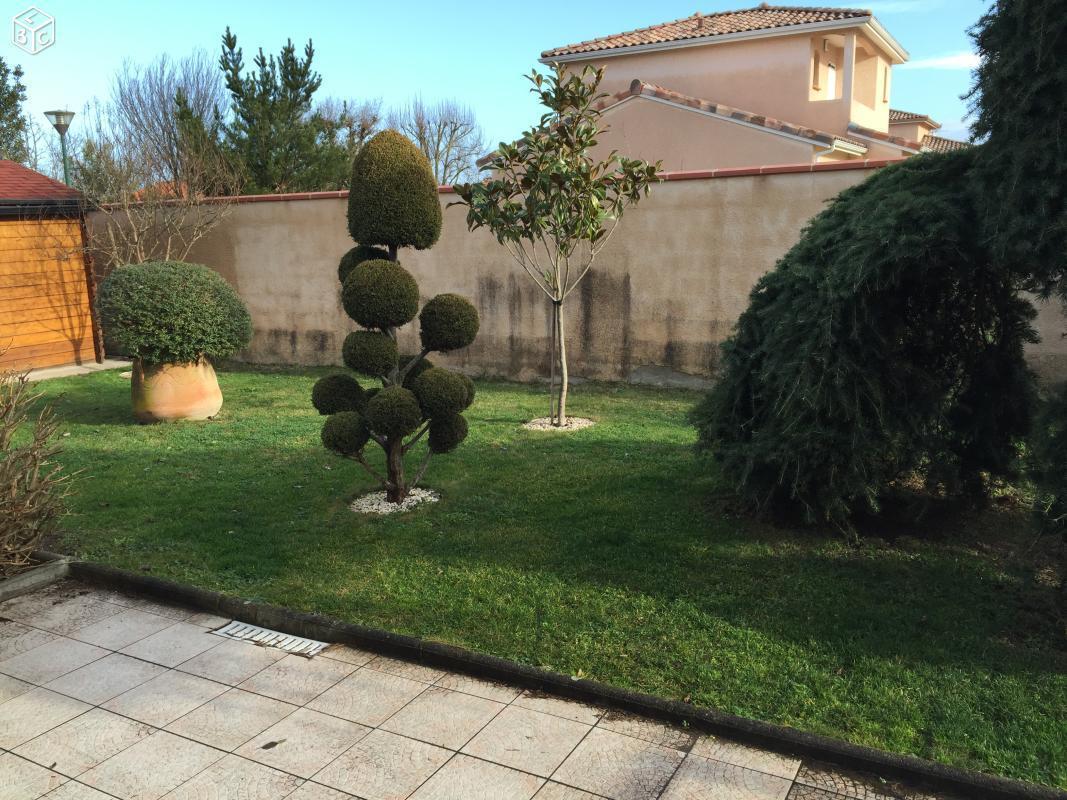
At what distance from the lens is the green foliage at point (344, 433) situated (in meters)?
5.71

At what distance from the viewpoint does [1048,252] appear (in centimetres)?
375

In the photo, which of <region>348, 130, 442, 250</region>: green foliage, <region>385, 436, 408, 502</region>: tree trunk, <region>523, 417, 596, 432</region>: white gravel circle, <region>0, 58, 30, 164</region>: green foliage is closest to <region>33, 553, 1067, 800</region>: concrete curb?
<region>385, 436, 408, 502</region>: tree trunk

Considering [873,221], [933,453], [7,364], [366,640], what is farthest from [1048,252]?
[7,364]

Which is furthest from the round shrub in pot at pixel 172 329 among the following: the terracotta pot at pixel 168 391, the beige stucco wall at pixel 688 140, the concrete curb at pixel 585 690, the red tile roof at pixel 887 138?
the red tile roof at pixel 887 138

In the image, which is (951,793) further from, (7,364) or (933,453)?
(7,364)

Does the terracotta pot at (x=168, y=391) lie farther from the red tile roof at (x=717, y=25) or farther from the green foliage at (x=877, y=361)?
the red tile roof at (x=717, y=25)

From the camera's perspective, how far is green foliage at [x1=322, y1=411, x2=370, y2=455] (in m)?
5.71

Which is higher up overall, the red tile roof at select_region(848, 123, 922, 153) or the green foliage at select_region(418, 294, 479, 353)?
the red tile roof at select_region(848, 123, 922, 153)

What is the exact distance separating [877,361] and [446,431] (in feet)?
10.0

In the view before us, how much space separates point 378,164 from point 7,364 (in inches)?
390

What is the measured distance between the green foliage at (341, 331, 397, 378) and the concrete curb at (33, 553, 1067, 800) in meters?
1.83

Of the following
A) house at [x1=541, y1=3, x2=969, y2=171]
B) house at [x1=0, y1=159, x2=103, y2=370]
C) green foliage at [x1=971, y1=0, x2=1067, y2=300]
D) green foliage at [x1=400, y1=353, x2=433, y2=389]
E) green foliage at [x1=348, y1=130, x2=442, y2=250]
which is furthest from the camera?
house at [x1=541, y1=3, x2=969, y2=171]

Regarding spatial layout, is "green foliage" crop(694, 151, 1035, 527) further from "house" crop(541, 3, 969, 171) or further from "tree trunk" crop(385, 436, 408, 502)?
"house" crop(541, 3, 969, 171)

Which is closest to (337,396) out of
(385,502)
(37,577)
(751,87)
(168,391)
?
(385,502)
